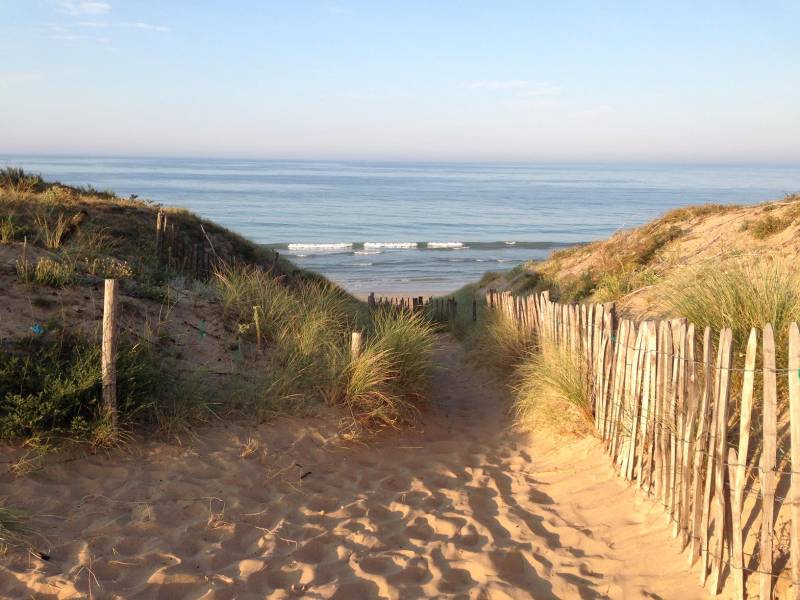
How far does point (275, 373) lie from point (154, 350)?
1142 millimetres

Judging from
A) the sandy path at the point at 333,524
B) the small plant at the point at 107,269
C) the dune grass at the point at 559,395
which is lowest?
the sandy path at the point at 333,524

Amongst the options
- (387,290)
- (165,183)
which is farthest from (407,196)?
(387,290)

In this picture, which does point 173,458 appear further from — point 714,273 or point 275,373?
point 714,273

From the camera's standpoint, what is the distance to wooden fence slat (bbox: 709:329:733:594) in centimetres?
325

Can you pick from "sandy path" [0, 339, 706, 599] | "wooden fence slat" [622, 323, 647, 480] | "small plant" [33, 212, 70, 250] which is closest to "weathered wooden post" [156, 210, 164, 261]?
"small plant" [33, 212, 70, 250]

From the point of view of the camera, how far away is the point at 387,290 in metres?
23.6

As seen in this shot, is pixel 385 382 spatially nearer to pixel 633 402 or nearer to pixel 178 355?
pixel 178 355

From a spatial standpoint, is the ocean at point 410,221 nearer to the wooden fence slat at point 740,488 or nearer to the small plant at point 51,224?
the small plant at point 51,224

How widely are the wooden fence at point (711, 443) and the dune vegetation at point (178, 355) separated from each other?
2325 millimetres

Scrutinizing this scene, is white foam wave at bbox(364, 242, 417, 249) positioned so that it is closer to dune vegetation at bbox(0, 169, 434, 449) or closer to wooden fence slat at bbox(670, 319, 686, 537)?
dune vegetation at bbox(0, 169, 434, 449)

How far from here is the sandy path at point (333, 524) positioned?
11.3 ft

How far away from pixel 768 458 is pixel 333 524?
258 centimetres

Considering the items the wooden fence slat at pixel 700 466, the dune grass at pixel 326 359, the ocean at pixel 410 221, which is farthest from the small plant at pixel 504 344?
the ocean at pixel 410 221

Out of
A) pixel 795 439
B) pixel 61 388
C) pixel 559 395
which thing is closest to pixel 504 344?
pixel 559 395
